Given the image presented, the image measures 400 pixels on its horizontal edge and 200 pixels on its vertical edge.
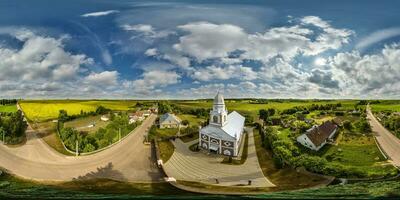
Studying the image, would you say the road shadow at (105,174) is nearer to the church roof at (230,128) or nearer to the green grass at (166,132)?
the green grass at (166,132)

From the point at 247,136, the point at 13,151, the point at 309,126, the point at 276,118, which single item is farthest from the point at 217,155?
the point at 13,151

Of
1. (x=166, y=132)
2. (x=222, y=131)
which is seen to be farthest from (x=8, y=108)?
(x=222, y=131)

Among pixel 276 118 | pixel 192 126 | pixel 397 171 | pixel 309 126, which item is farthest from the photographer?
pixel 192 126

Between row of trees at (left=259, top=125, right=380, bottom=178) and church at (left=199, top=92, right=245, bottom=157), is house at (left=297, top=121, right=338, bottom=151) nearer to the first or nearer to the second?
row of trees at (left=259, top=125, right=380, bottom=178)

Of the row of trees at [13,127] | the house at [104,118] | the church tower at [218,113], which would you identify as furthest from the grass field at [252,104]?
the row of trees at [13,127]

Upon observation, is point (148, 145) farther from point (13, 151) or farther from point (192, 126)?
point (13, 151)

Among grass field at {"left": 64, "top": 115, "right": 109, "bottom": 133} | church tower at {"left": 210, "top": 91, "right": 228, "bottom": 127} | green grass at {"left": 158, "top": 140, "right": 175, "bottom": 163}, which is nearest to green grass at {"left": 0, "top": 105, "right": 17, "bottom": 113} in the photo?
grass field at {"left": 64, "top": 115, "right": 109, "bottom": 133}
